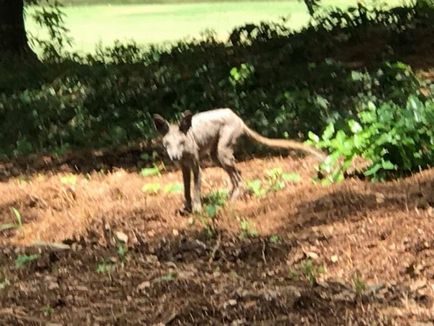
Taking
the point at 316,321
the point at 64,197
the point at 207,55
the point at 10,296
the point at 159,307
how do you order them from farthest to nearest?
the point at 207,55, the point at 64,197, the point at 10,296, the point at 159,307, the point at 316,321

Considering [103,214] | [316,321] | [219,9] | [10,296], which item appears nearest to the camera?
[316,321]

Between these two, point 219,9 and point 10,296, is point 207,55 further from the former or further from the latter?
point 10,296

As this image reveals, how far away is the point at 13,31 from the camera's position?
43.4 feet

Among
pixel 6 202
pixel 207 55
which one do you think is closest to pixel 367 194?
pixel 6 202

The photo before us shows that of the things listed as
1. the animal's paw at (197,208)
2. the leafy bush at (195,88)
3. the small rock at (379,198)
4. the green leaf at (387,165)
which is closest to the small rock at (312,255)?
the small rock at (379,198)

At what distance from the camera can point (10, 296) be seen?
491cm

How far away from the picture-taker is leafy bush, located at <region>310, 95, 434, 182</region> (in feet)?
21.3

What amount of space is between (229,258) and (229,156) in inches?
53.1

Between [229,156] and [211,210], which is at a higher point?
[229,156]

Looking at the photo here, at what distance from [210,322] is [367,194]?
216cm

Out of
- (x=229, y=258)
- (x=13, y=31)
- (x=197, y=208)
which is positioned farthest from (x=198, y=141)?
(x=13, y=31)

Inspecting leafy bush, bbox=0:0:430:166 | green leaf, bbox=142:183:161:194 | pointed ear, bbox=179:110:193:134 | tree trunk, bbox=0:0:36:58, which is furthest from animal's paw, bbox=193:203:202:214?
tree trunk, bbox=0:0:36:58

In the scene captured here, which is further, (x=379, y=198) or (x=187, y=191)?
(x=187, y=191)

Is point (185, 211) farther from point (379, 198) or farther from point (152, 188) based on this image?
point (379, 198)
